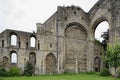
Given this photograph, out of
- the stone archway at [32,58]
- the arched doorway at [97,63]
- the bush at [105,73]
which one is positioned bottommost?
the bush at [105,73]

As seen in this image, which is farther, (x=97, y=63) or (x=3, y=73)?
(x=97, y=63)

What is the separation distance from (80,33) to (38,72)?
10.4 metres

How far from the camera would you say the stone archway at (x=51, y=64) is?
3253 centimetres

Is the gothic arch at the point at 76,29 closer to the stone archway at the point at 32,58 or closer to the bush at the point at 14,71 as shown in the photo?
the stone archway at the point at 32,58

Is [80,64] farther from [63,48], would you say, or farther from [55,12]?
[55,12]

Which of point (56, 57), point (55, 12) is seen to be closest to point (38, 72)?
point (56, 57)

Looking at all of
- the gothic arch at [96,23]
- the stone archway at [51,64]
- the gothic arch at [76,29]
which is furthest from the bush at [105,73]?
the gothic arch at [76,29]

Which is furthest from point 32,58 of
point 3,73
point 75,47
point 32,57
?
point 75,47

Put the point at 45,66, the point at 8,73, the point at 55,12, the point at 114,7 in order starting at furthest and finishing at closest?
1. the point at 55,12
2. the point at 45,66
3. the point at 114,7
4. the point at 8,73

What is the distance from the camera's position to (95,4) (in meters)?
35.4

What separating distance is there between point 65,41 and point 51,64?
460 cm

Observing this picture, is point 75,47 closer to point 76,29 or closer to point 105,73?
point 76,29

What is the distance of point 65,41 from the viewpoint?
113ft

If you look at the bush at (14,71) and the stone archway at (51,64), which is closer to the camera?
the bush at (14,71)
